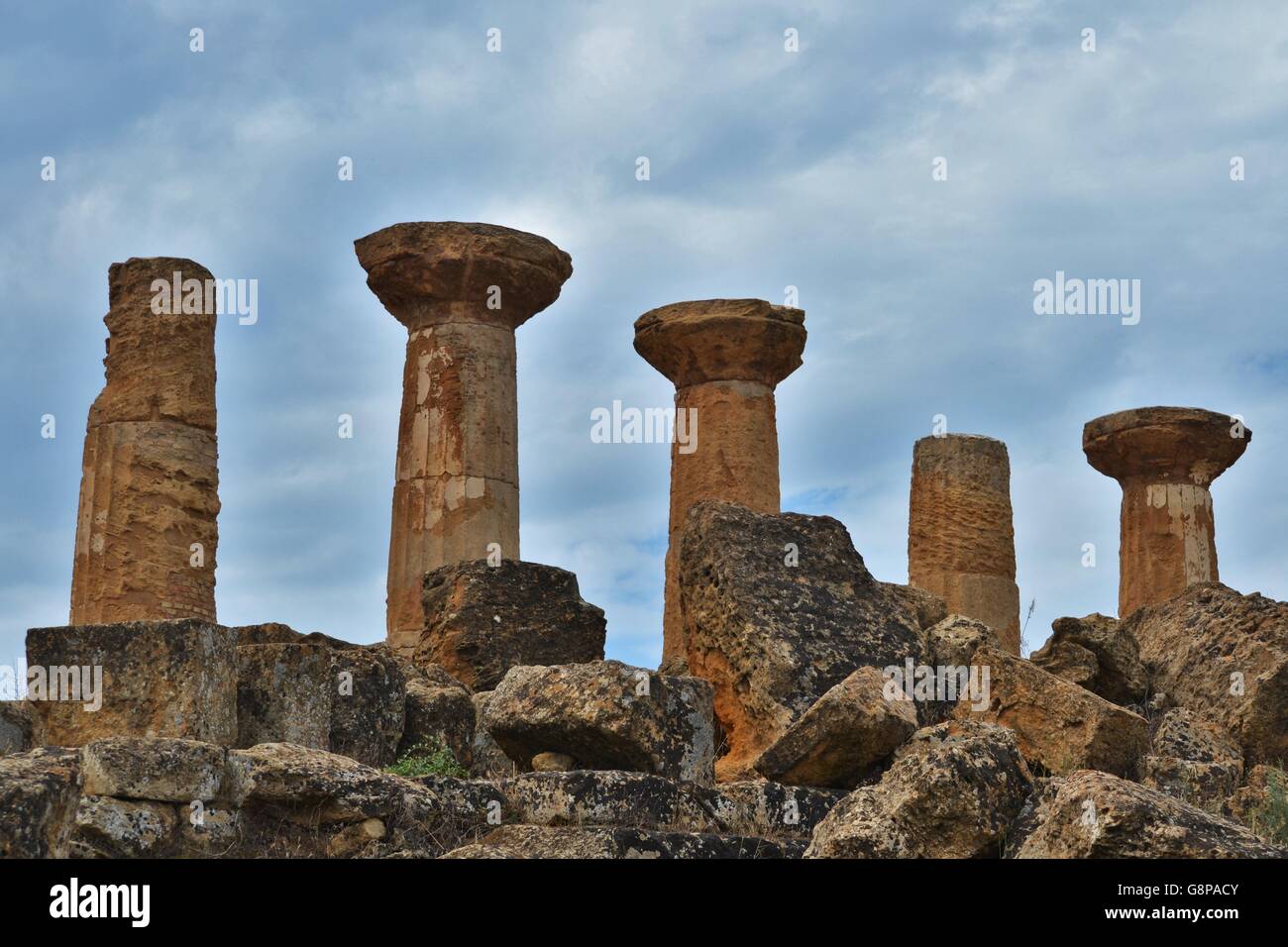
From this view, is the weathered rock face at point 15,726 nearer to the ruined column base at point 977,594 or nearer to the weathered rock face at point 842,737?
the weathered rock face at point 842,737

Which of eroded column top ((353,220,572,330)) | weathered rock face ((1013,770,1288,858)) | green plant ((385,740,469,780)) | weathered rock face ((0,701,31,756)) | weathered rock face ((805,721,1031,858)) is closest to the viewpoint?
weathered rock face ((1013,770,1288,858))

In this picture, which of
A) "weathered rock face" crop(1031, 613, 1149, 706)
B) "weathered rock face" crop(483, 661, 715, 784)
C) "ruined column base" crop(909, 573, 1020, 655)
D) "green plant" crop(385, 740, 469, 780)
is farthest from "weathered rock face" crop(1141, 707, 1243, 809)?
"ruined column base" crop(909, 573, 1020, 655)

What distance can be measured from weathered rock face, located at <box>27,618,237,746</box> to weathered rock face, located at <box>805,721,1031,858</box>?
3.51 metres

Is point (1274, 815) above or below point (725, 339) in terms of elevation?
below

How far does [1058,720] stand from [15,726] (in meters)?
5.80

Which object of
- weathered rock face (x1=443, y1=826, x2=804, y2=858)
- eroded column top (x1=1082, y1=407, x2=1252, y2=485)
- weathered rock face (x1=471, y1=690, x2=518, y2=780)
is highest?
eroded column top (x1=1082, y1=407, x2=1252, y2=485)

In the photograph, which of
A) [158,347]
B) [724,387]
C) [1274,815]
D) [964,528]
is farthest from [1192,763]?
[964,528]

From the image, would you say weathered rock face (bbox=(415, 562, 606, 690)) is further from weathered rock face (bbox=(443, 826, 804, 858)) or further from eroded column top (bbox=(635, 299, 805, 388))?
eroded column top (bbox=(635, 299, 805, 388))

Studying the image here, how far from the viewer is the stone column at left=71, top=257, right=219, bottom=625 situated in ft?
53.4

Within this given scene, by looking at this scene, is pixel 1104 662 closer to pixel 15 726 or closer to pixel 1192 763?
pixel 1192 763

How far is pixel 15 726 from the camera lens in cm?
1111

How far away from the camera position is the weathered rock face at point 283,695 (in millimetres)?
11250

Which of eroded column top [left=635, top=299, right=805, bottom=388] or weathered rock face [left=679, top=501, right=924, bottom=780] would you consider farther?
A: eroded column top [left=635, top=299, right=805, bottom=388]
